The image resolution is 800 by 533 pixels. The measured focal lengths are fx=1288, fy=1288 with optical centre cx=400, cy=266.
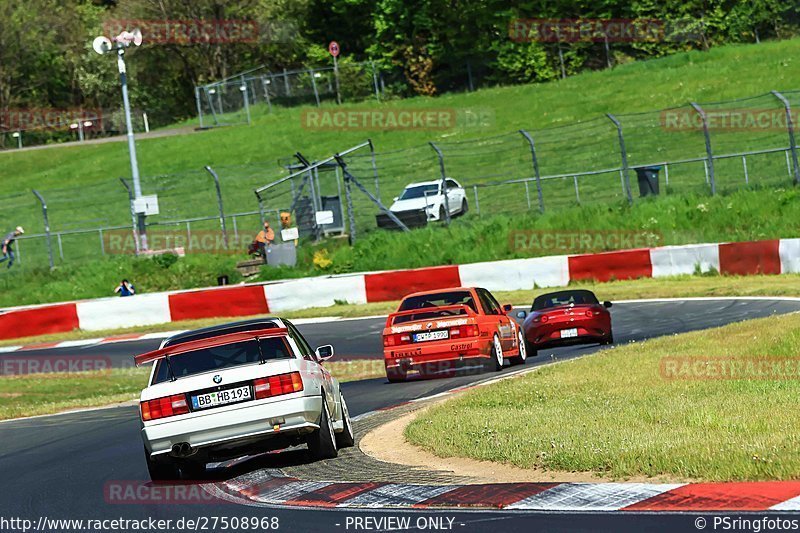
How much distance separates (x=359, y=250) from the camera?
33.9m

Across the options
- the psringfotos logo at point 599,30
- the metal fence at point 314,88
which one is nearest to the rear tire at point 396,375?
→ the psringfotos logo at point 599,30

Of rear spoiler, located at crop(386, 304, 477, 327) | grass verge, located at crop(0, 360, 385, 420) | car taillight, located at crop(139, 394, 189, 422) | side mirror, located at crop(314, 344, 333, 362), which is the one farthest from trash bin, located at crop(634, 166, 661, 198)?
car taillight, located at crop(139, 394, 189, 422)

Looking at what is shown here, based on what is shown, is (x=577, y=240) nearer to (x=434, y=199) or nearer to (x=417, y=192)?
(x=434, y=199)

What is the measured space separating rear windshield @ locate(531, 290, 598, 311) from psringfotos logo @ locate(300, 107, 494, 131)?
3325 cm

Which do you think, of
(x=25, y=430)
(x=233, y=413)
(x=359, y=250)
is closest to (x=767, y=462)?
(x=233, y=413)

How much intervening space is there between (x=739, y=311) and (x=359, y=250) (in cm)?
1329

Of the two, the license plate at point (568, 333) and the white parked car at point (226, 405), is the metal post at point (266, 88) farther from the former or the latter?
the white parked car at point (226, 405)

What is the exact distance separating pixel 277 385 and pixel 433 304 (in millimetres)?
8339

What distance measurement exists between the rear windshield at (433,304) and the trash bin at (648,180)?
1594cm

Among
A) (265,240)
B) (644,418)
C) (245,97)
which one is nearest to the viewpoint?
(644,418)

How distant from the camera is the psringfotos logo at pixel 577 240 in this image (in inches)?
1238

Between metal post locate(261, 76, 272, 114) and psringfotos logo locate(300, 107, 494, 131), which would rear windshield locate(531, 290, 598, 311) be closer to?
psringfotos logo locate(300, 107, 494, 131)

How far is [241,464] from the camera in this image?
11773 mm

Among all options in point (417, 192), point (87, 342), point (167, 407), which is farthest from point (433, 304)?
point (417, 192)
